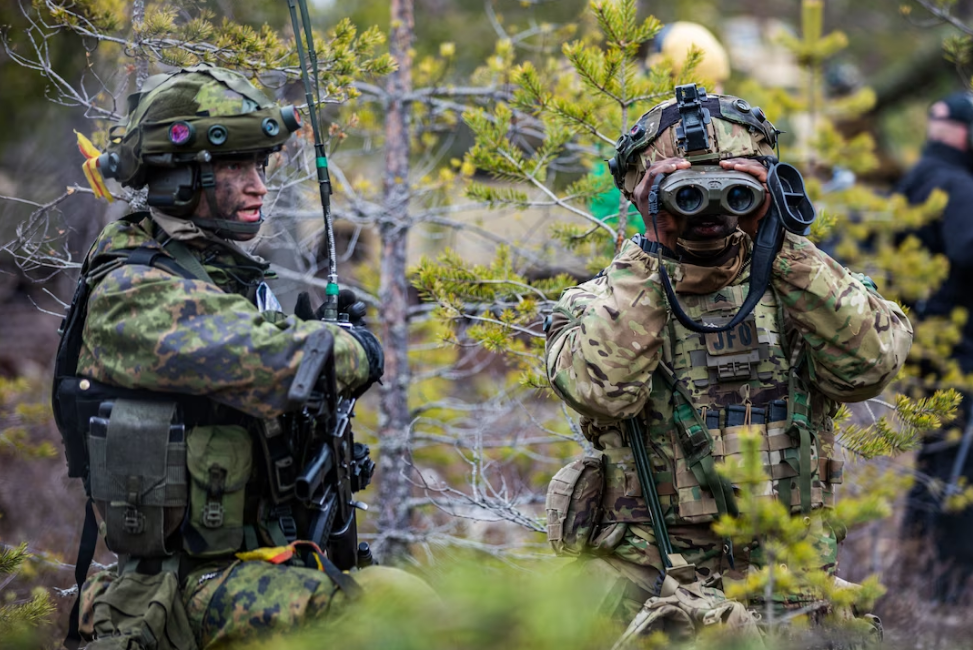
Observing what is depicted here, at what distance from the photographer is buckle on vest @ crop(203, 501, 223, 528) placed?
9.96 feet

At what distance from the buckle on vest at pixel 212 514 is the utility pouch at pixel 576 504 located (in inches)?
42.8

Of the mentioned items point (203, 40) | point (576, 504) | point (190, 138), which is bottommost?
point (576, 504)

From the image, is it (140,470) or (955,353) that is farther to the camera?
(955,353)

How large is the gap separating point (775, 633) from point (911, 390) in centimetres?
489

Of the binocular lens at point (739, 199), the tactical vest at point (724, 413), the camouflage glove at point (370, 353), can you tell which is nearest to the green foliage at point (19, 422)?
the camouflage glove at point (370, 353)

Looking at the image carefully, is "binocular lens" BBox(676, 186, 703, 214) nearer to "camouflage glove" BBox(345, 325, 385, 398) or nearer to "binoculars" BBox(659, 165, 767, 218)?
"binoculars" BBox(659, 165, 767, 218)

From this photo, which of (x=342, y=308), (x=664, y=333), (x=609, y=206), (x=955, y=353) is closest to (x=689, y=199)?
(x=664, y=333)

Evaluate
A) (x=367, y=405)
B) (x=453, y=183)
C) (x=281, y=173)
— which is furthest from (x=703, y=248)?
(x=367, y=405)

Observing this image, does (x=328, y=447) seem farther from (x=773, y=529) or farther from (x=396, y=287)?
(x=396, y=287)

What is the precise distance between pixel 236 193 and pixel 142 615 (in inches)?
53.4

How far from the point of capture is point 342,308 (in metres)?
3.62

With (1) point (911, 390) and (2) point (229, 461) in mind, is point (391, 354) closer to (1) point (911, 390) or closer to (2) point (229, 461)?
(2) point (229, 461)

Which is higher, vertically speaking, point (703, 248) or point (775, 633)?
point (703, 248)

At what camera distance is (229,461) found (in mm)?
3064
